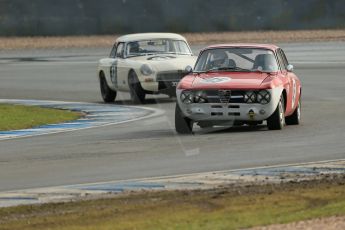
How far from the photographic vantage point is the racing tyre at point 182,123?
18094mm

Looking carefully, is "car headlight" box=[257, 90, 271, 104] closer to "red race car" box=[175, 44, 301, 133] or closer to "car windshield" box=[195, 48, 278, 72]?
"red race car" box=[175, 44, 301, 133]

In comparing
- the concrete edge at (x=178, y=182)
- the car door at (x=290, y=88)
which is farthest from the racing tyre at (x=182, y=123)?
the concrete edge at (x=178, y=182)

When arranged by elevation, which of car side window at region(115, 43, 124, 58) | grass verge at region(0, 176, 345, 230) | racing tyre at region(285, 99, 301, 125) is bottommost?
car side window at region(115, 43, 124, 58)

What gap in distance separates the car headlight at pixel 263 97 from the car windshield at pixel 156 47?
330 inches

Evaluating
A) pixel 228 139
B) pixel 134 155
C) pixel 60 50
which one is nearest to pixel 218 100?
pixel 228 139

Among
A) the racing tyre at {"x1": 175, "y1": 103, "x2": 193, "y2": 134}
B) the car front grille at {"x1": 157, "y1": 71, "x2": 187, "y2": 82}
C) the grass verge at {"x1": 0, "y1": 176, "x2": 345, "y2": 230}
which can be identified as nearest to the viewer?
the grass verge at {"x1": 0, "y1": 176, "x2": 345, "y2": 230}

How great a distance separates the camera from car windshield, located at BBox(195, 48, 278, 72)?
18.6 meters

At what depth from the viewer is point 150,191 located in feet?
39.2

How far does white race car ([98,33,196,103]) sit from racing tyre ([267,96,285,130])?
22.5 ft

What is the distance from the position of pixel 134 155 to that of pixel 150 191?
346 cm

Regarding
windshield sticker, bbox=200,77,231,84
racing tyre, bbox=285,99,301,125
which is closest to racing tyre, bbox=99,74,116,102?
racing tyre, bbox=285,99,301,125

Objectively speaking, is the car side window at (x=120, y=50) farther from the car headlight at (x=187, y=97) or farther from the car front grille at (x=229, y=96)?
the car front grille at (x=229, y=96)

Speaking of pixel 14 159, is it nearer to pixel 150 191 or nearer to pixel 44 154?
pixel 44 154

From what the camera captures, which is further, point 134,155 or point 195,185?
point 134,155
